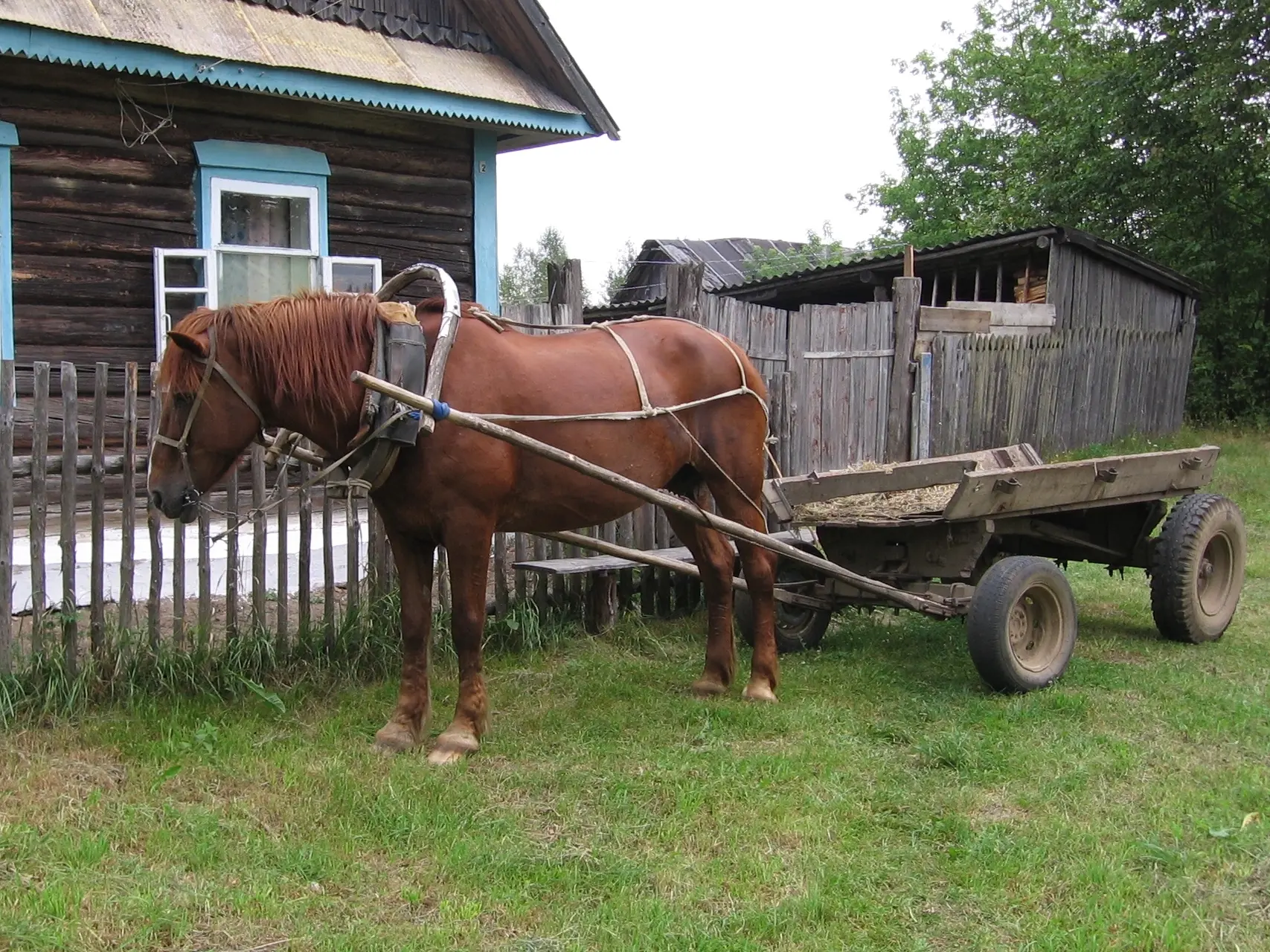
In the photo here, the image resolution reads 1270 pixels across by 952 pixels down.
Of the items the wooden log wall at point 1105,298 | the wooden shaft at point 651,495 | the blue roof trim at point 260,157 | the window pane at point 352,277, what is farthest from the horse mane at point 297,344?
the wooden log wall at point 1105,298

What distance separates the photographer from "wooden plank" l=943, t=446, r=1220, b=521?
5.01 metres

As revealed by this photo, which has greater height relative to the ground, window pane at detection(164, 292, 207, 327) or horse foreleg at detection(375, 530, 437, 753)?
window pane at detection(164, 292, 207, 327)

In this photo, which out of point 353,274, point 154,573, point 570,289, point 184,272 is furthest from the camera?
point 353,274

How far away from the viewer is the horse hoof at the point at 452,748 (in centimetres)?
432

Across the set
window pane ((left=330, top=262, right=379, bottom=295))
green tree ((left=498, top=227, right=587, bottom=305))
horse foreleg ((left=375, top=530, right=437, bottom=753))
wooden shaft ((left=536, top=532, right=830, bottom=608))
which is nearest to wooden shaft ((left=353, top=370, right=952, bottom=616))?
wooden shaft ((left=536, top=532, right=830, bottom=608))

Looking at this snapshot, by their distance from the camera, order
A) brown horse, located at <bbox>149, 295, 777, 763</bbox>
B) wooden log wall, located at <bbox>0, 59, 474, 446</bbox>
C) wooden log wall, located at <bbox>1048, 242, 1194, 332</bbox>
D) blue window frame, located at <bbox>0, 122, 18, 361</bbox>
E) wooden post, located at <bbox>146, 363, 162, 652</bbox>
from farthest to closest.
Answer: wooden log wall, located at <bbox>1048, 242, 1194, 332</bbox> → wooden log wall, located at <bbox>0, 59, 474, 446</bbox> → blue window frame, located at <bbox>0, 122, 18, 361</bbox> → wooden post, located at <bbox>146, 363, 162, 652</bbox> → brown horse, located at <bbox>149, 295, 777, 763</bbox>

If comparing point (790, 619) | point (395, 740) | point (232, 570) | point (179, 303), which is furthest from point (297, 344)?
point (179, 303)

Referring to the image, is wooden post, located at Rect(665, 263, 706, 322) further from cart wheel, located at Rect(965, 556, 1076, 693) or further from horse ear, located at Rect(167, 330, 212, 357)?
horse ear, located at Rect(167, 330, 212, 357)

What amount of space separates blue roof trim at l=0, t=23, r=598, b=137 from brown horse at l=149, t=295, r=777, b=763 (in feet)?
11.8

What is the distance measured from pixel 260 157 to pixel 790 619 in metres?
5.30

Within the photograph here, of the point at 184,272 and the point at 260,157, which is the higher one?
the point at 260,157

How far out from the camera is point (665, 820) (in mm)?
3766

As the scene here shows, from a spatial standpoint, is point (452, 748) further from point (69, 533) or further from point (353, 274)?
point (353, 274)

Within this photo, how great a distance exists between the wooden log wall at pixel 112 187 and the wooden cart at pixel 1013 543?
4605mm
